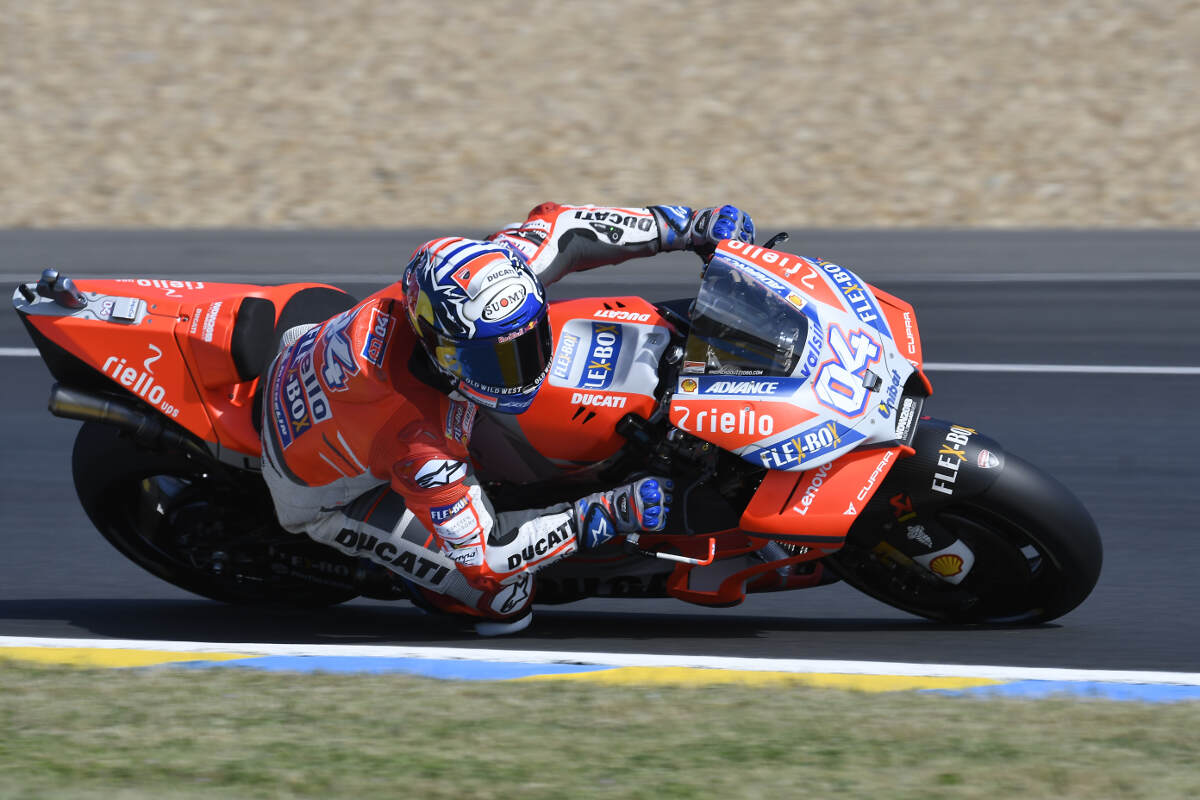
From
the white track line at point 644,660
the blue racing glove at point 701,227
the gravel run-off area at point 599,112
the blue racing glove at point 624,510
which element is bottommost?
the white track line at point 644,660

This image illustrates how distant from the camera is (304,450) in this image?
4738 millimetres

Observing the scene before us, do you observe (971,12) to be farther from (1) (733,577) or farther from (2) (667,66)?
(1) (733,577)

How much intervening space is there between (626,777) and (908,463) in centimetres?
134

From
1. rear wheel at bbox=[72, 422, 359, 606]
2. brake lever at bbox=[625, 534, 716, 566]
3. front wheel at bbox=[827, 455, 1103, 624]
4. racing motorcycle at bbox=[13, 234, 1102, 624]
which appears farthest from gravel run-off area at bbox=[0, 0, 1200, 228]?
brake lever at bbox=[625, 534, 716, 566]

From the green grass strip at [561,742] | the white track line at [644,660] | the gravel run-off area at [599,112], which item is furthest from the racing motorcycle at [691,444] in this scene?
the gravel run-off area at [599,112]

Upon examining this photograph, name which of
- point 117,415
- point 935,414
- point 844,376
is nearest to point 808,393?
point 844,376

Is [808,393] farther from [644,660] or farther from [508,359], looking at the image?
[644,660]

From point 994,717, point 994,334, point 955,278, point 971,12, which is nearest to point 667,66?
point 971,12

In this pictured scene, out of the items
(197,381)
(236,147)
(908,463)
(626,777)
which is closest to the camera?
(626,777)

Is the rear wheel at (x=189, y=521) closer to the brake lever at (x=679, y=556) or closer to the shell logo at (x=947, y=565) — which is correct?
Result: the brake lever at (x=679, y=556)

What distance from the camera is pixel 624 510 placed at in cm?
456

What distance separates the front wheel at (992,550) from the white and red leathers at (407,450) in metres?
0.97

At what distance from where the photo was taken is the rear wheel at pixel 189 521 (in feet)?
17.3

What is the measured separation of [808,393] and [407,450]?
3.77 feet
